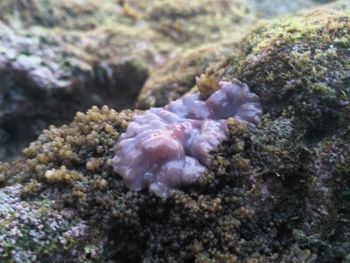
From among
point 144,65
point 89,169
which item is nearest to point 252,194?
point 89,169

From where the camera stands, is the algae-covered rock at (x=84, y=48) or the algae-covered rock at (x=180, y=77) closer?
the algae-covered rock at (x=180, y=77)

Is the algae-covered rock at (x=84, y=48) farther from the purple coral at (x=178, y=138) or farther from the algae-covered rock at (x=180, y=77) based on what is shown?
the purple coral at (x=178, y=138)

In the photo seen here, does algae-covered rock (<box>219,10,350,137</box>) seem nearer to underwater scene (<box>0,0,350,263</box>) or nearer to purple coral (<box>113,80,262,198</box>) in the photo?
underwater scene (<box>0,0,350,263</box>)

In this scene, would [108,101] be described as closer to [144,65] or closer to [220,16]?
[144,65]

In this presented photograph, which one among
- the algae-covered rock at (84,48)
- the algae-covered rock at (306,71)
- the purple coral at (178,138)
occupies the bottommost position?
the algae-covered rock at (84,48)

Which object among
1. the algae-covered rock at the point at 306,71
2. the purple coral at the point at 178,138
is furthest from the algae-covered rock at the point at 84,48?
the purple coral at the point at 178,138

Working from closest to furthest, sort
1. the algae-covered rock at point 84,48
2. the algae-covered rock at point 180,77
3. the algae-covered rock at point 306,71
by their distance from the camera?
the algae-covered rock at point 306,71
the algae-covered rock at point 180,77
the algae-covered rock at point 84,48

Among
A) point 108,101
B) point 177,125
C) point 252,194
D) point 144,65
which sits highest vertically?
point 177,125

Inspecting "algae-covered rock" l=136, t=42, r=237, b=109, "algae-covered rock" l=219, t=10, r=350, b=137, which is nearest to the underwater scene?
"algae-covered rock" l=219, t=10, r=350, b=137

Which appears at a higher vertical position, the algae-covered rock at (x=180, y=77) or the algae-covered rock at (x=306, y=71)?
the algae-covered rock at (x=306, y=71)
